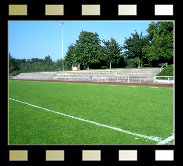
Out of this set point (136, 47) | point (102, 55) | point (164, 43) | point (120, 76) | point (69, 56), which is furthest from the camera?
point (69, 56)

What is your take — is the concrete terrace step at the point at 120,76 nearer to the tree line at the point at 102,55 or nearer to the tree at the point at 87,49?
the tree line at the point at 102,55

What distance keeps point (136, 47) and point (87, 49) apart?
12545 mm

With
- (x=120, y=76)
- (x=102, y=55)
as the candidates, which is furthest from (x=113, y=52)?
(x=120, y=76)

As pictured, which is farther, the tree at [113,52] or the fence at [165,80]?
the tree at [113,52]

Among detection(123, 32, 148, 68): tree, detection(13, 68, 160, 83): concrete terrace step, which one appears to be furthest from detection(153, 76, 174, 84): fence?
detection(123, 32, 148, 68): tree

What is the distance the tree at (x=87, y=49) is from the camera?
42438mm

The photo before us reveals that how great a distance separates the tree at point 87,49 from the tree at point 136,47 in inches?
270

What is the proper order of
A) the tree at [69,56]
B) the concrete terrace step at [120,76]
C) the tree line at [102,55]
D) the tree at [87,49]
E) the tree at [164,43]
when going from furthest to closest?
the tree at [69,56] < the tree at [87,49] < the tree line at [102,55] < the tree at [164,43] < the concrete terrace step at [120,76]

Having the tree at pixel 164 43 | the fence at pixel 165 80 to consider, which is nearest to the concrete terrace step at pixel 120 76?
the fence at pixel 165 80

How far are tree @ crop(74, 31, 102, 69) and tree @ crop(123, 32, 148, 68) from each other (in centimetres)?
686

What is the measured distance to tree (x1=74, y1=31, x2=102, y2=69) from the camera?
139 feet

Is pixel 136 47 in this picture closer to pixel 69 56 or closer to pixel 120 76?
pixel 120 76

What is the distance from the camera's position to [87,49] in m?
44.0
